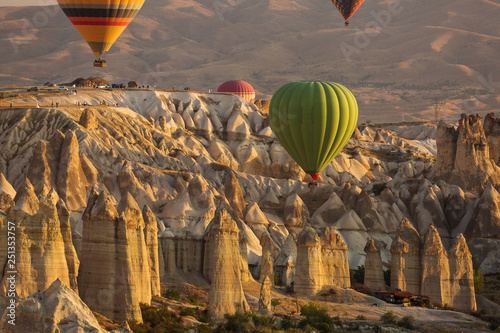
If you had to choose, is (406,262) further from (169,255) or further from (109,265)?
(109,265)

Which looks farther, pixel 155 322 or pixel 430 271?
pixel 430 271

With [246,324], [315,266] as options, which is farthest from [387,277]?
[246,324]

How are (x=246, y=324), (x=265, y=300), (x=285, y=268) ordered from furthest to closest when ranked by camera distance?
(x=285, y=268), (x=265, y=300), (x=246, y=324)

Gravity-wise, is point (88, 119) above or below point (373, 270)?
above

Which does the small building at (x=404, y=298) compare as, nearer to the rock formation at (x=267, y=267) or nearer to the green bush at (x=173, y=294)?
the rock formation at (x=267, y=267)

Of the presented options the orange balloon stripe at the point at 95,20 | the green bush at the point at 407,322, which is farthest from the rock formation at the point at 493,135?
the green bush at the point at 407,322

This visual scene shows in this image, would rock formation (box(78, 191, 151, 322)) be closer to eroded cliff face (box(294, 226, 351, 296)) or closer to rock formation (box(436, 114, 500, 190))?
eroded cliff face (box(294, 226, 351, 296))

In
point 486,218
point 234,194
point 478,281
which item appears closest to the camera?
point 478,281
